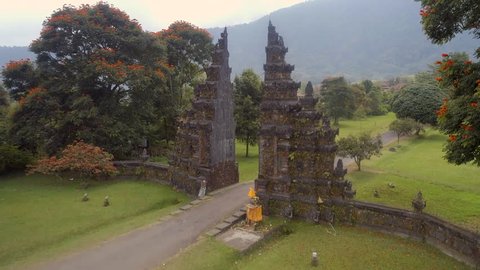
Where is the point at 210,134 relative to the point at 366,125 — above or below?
below

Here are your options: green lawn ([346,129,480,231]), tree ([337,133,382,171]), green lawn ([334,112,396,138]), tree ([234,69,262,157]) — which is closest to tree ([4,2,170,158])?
tree ([234,69,262,157])

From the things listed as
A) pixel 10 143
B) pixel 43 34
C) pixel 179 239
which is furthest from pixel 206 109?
pixel 10 143

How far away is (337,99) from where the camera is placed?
58750 mm

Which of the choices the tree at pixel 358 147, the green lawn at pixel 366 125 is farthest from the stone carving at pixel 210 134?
the green lawn at pixel 366 125

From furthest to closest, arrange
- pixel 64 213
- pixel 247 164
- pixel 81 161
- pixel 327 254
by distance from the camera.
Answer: pixel 247 164, pixel 81 161, pixel 64 213, pixel 327 254

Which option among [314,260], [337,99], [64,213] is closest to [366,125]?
[337,99]

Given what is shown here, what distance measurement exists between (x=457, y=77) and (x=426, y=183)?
1710 cm

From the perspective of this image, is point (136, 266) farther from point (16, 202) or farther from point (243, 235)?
point (16, 202)

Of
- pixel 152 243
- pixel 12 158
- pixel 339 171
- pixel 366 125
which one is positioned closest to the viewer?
pixel 152 243

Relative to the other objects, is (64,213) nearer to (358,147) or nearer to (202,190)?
(202,190)

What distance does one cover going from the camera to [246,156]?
3734cm

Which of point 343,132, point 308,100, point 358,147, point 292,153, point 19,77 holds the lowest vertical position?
point 358,147

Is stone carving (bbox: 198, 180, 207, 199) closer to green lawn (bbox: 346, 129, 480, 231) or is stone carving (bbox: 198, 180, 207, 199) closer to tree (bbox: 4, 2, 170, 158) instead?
tree (bbox: 4, 2, 170, 158)

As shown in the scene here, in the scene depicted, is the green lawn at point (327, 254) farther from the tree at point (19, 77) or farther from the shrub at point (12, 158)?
the tree at point (19, 77)
